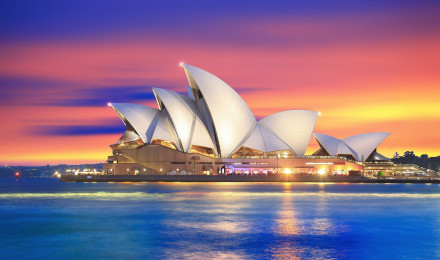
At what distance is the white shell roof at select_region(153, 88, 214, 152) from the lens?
8569 centimetres

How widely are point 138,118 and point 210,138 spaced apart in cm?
1298

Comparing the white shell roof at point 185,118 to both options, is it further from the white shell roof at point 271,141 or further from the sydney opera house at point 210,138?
the white shell roof at point 271,141

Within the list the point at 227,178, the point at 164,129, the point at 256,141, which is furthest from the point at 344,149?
the point at 164,129

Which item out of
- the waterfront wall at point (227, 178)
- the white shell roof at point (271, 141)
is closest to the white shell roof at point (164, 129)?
the waterfront wall at point (227, 178)

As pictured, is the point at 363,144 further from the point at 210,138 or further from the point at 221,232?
the point at 221,232

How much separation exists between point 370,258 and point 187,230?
972 cm

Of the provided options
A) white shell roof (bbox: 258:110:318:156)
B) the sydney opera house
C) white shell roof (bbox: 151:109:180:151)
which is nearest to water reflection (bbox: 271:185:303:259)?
the sydney opera house

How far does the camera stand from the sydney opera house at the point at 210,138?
85.6 meters

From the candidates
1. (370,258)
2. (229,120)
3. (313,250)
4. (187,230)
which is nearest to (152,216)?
(187,230)

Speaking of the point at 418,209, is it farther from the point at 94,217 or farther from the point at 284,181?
the point at 284,181

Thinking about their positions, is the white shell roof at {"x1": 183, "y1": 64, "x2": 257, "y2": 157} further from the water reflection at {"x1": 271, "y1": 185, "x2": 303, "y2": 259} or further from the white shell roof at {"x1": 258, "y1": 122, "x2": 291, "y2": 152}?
the water reflection at {"x1": 271, "y1": 185, "x2": 303, "y2": 259}

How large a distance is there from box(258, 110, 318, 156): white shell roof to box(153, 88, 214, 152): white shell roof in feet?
45.6

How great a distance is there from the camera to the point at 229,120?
86438mm

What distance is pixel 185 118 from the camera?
8656cm
